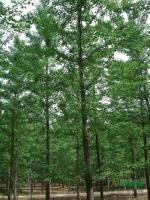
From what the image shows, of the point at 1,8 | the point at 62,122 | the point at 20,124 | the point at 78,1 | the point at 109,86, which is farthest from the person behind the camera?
the point at 20,124

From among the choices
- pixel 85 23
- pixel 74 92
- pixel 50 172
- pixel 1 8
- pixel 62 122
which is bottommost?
pixel 50 172

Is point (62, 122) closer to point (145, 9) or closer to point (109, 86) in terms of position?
point (109, 86)

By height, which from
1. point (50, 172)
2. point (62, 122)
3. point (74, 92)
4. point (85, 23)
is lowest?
point (50, 172)

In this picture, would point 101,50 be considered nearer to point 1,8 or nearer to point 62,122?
point 62,122

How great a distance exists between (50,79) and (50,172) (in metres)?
4.17

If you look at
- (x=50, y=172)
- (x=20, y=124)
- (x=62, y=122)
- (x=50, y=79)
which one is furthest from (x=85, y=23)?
(x=20, y=124)

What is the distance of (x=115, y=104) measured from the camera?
16.3 metres

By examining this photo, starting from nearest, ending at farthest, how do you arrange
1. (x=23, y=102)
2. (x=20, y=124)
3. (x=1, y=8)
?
(x=1, y=8)
(x=23, y=102)
(x=20, y=124)

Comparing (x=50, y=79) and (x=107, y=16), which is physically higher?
(x=107, y=16)

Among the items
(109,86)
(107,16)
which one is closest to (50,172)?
(109,86)

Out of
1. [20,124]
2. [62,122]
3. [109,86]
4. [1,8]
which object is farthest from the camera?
[20,124]

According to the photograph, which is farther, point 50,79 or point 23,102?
point 23,102

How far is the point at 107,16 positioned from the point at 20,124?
12.0 m

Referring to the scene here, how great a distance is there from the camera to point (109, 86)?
14.5 meters
